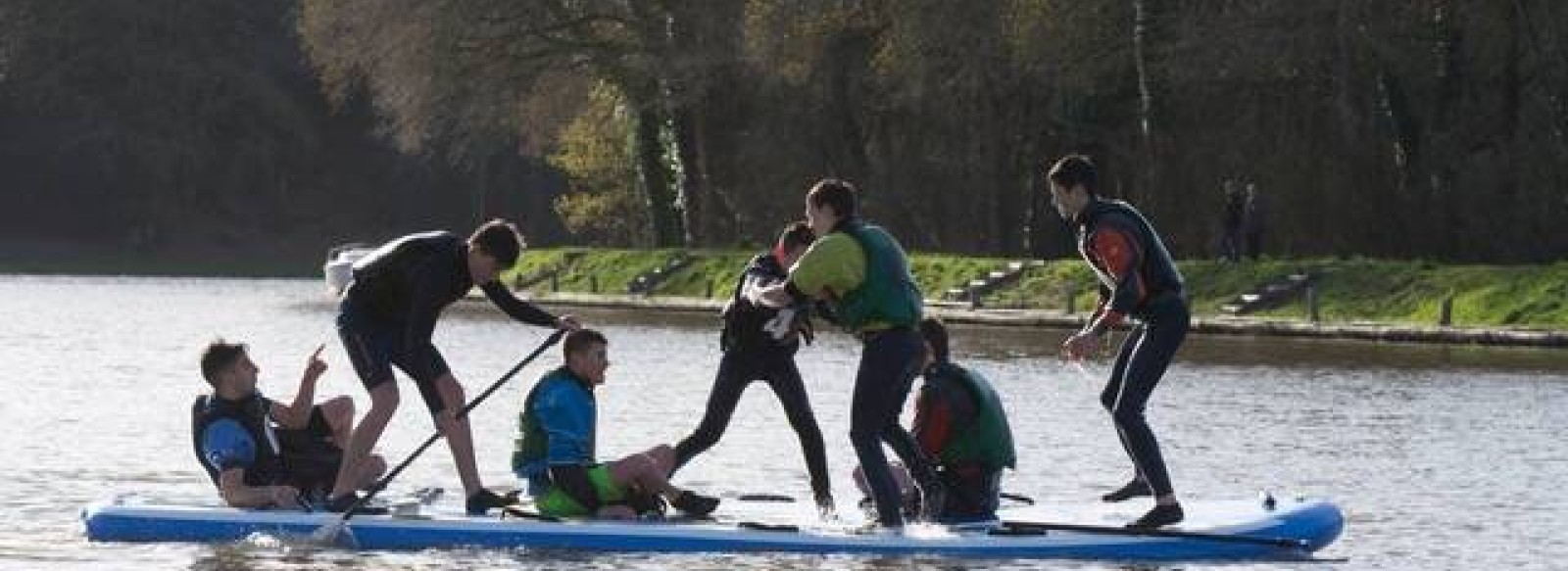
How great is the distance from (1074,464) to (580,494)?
7.37m

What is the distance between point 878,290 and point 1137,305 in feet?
4.66

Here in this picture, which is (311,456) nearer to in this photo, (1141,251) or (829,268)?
(829,268)

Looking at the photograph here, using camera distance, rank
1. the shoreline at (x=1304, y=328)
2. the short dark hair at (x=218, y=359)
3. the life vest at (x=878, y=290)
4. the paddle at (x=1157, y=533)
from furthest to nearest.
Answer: the shoreline at (x=1304, y=328) < the short dark hair at (x=218, y=359) < the paddle at (x=1157, y=533) < the life vest at (x=878, y=290)

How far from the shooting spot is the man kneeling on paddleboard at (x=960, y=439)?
61.5 ft

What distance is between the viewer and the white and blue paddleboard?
18.1 meters

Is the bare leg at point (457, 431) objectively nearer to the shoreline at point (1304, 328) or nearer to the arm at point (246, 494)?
the arm at point (246, 494)

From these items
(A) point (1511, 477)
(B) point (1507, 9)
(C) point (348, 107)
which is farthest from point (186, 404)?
(C) point (348, 107)

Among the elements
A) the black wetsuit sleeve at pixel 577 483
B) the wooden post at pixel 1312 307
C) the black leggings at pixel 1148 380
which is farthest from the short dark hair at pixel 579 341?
the wooden post at pixel 1312 307

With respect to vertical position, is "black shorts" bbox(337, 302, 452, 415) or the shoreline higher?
"black shorts" bbox(337, 302, 452, 415)

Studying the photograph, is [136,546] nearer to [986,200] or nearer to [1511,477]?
[1511,477]

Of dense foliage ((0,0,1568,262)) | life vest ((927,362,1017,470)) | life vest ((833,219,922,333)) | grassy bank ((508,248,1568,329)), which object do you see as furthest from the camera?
dense foliage ((0,0,1568,262))

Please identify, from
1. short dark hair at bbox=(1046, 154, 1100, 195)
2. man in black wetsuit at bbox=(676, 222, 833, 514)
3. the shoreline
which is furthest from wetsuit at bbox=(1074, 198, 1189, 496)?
the shoreline

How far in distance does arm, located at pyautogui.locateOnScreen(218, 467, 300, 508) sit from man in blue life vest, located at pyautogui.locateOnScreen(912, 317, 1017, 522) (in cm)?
344

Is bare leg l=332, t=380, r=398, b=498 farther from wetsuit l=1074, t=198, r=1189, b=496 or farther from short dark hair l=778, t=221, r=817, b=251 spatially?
wetsuit l=1074, t=198, r=1189, b=496
